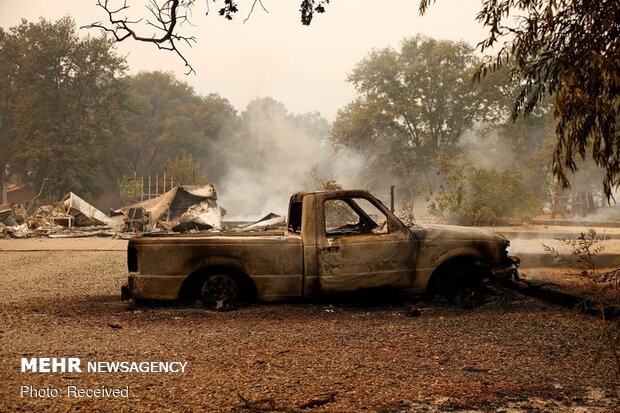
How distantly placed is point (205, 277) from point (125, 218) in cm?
1876

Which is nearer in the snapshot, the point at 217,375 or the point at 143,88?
the point at 217,375

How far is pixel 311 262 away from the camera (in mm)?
7207

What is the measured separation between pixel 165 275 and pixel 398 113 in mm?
41236

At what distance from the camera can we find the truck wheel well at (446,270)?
7.54 meters

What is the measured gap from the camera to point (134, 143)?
58.7m

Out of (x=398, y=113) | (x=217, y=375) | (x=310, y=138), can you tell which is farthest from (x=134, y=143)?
(x=217, y=375)

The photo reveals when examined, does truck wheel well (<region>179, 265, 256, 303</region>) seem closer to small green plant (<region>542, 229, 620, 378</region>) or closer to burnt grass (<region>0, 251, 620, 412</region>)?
burnt grass (<region>0, 251, 620, 412</region>)

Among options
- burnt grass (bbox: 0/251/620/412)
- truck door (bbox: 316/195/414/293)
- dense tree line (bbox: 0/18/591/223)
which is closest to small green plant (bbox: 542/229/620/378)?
burnt grass (bbox: 0/251/620/412)

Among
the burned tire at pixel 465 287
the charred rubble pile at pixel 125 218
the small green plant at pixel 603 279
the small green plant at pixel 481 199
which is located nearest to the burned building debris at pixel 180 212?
the charred rubble pile at pixel 125 218

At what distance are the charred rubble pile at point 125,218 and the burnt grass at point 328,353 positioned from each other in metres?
14.7

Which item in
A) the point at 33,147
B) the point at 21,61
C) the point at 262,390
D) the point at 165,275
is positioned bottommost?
the point at 262,390

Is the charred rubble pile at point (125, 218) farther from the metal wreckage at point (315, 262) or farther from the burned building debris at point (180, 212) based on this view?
the metal wreckage at point (315, 262)

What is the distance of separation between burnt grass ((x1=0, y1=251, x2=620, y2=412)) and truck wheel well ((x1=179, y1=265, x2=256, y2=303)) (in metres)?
0.19

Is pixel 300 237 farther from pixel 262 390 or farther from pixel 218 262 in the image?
pixel 262 390
